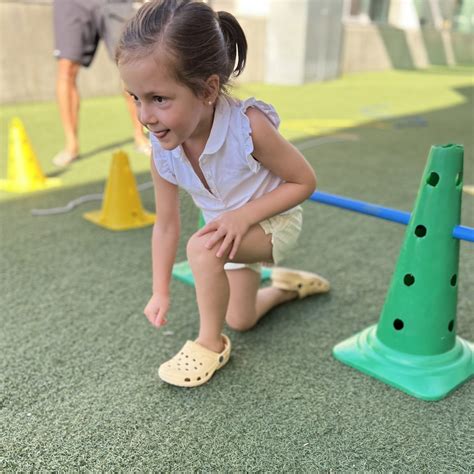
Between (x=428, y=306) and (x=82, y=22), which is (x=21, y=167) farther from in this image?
(x=428, y=306)

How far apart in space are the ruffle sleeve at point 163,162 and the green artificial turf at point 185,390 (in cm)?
20

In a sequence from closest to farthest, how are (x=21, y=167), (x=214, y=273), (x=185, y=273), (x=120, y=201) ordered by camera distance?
(x=214, y=273)
(x=185, y=273)
(x=120, y=201)
(x=21, y=167)

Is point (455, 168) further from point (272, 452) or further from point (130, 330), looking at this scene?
point (130, 330)

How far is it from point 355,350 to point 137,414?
0.50m

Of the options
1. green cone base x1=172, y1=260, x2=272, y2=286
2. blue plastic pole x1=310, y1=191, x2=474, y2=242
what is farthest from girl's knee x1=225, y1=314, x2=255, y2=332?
blue plastic pole x1=310, y1=191, x2=474, y2=242

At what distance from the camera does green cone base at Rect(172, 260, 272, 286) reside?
1590 millimetres

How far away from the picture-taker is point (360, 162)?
3.09 meters

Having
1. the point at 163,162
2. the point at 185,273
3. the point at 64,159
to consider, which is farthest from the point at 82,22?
the point at 163,162

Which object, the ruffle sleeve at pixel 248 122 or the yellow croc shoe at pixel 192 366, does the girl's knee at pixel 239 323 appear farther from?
the ruffle sleeve at pixel 248 122

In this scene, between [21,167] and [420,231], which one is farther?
[21,167]

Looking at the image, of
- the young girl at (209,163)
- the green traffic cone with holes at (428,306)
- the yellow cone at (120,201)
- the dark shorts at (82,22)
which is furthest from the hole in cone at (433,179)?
the dark shorts at (82,22)

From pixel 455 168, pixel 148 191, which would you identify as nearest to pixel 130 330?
pixel 455 168

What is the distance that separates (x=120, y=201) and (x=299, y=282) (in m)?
0.82

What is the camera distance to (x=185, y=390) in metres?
1.12
